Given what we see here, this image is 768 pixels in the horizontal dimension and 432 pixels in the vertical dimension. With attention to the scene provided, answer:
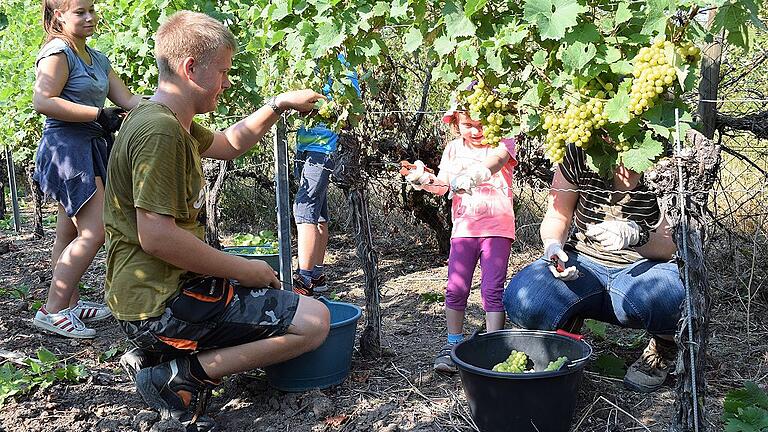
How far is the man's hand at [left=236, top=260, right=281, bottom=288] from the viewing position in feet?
8.38

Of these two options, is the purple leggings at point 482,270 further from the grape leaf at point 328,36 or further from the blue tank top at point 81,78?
the blue tank top at point 81,78

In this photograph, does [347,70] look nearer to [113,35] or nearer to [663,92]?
[663,92]

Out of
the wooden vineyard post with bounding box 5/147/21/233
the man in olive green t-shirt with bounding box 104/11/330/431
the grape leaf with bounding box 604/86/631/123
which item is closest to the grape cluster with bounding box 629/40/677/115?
the grape leaf with bounding box 604/86/631/123

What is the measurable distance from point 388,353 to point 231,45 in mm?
1584

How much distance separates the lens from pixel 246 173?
6.34 m

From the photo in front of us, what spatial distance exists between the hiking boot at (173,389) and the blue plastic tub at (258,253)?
2079 millimetres

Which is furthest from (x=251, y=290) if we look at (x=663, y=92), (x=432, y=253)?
(x=432, y=253)

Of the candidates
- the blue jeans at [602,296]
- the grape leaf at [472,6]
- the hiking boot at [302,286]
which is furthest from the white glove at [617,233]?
the hiking boot at [302,286]

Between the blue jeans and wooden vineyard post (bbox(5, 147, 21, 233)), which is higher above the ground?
the blue jeans

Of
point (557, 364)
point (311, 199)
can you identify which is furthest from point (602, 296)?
point (311, 199)

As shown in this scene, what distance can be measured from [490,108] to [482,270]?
104 cm

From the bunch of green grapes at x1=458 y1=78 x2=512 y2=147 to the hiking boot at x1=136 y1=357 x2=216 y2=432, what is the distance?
1.36 m

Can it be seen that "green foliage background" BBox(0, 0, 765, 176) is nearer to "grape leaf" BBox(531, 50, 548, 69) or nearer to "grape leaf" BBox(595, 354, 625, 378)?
"grape leaf" BBox(531, 50, 548, 69)

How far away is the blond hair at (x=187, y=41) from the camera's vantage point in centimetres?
235
